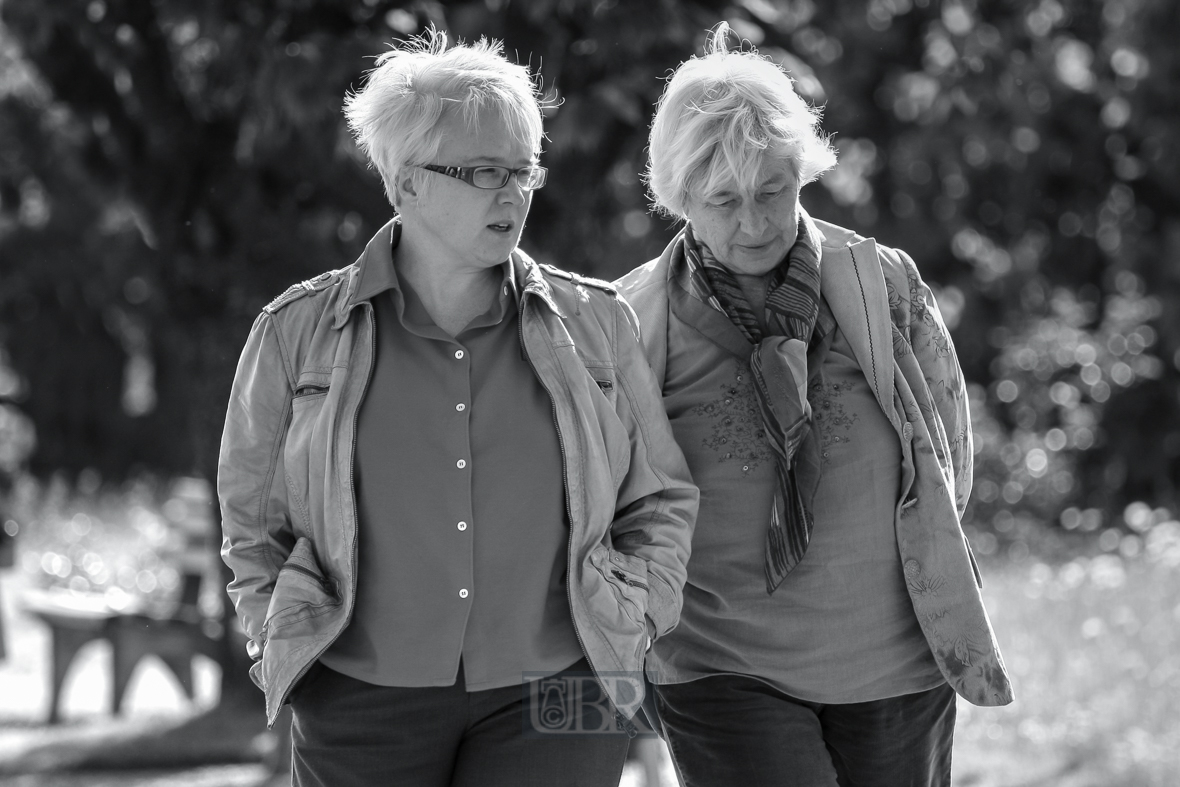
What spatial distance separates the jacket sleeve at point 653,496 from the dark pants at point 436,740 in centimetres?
29

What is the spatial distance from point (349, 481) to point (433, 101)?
2.13 ft

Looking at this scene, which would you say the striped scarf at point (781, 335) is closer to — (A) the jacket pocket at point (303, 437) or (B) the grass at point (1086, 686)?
(A) the jacket pocket at point (303, 437)

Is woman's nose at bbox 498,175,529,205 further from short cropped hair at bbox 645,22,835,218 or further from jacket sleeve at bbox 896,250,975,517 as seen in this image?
jacket sleeve at bbox 896,250,975,517

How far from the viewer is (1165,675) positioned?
5445 mm

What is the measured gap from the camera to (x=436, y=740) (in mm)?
2334

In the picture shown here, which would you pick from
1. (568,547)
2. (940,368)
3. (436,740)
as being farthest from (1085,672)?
(436,740)

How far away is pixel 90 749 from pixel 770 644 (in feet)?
15.9

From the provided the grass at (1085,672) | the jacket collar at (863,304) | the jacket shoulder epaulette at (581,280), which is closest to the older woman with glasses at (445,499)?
the jacket shoulder epaulette at (581,280)

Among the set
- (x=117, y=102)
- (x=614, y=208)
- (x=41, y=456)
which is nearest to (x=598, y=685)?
(x=614, y=208)

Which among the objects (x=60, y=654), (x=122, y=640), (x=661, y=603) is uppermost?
(x=661, y=603)

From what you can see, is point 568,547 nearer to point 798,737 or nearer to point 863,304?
point 798,737

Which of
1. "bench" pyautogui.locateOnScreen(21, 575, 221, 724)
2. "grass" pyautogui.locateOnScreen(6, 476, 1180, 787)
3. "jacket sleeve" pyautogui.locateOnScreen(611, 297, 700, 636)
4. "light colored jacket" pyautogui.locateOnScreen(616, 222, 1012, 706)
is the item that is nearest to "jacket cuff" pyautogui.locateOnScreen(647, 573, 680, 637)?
"jacket sleeve" pyautogui.locateOnScreen(611, 297, 700, 636)

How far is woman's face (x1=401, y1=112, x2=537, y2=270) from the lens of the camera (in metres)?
2.39

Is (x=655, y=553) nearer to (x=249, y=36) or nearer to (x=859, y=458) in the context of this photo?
(x=859, y=458)
